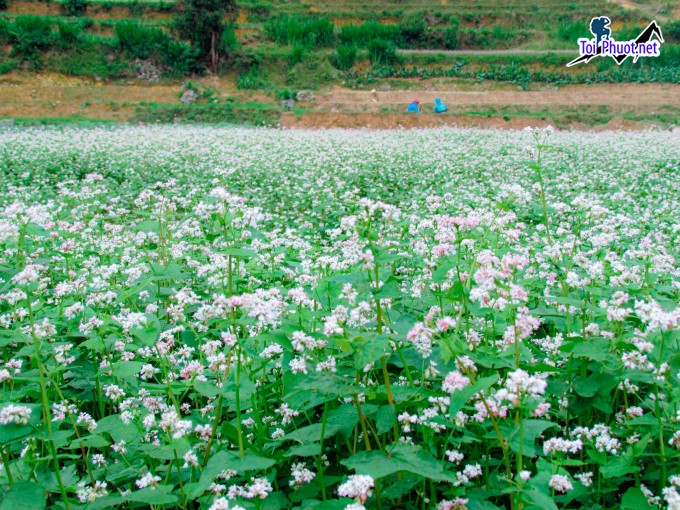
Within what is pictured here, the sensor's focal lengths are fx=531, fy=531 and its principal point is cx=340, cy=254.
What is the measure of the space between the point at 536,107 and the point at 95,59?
105 ft

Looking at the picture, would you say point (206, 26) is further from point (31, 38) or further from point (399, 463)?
point (399, 463)

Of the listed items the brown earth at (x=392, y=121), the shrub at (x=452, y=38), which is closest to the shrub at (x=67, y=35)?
the brown earth at (x=392, y=121)

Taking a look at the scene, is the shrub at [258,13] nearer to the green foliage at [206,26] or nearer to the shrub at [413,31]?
the green foliage at [206,26]

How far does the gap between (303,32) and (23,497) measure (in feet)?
161

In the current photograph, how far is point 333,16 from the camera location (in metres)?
53.2

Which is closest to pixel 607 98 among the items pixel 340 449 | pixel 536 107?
pixel 536 107

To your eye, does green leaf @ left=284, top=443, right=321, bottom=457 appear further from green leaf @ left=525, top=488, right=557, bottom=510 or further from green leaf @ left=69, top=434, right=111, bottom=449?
green leaf @ left=69, top=434, right=111, bottom=449

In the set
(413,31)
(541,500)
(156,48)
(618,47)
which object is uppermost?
(413,31)

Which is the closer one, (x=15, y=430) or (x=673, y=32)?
(x=15, y=430)

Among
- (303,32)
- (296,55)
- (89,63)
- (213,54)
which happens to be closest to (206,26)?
(213,54)

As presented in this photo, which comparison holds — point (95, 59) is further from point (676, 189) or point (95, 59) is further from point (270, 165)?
point (676, 189)

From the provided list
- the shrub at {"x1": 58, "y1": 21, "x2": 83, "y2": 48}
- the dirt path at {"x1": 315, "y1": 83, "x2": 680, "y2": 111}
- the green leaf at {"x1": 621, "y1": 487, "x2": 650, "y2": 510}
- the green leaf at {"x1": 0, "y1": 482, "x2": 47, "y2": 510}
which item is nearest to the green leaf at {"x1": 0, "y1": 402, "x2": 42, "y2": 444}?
the green leaf at {"x1": 0, "y1": 482, "x2": 47, "y2": 510}

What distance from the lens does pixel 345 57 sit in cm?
4259

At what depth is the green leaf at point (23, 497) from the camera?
1629 mm
